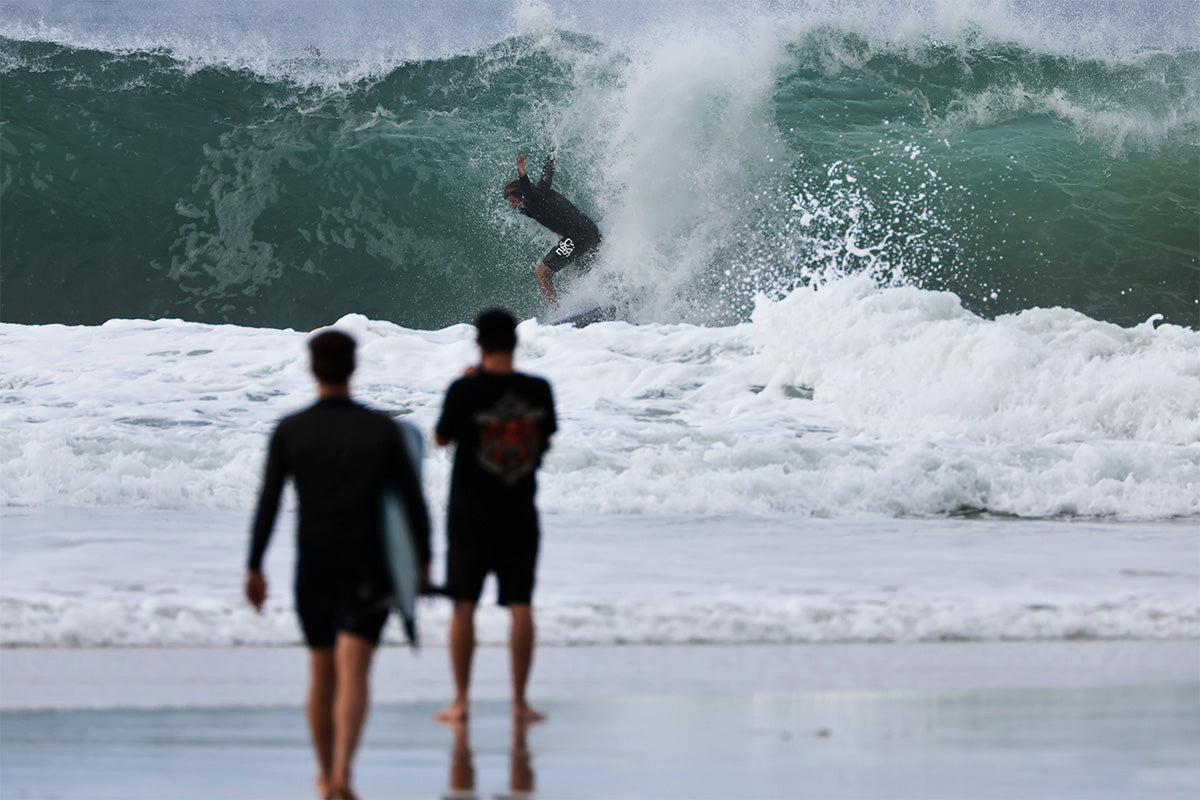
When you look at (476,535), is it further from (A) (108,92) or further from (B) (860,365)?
(A) (108,92)

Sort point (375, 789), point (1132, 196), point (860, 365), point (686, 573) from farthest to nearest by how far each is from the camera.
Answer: point (1132, 196), point (860, 365), point (686, 573), point (375, 789)

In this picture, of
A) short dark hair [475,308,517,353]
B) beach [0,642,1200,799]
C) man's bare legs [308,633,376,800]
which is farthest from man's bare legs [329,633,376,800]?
short dark hair [475,308,517,353]

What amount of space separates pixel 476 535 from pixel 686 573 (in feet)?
8.15

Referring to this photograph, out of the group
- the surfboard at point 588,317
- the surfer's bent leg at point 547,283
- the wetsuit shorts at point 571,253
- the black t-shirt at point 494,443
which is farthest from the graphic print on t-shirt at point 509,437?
the wetsuit shorts at point 571,253

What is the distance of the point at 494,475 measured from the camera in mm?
3689

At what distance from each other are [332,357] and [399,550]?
416 mm

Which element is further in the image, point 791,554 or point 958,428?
point 958,428

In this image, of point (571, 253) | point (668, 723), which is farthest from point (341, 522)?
point (571, 253)

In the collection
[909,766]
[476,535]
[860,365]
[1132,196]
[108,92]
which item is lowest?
[909,766]

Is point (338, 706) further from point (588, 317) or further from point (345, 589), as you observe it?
point (588, 317)

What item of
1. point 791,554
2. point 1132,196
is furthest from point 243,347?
point 1132,196

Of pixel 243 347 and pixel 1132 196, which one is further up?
pixel 1132 196

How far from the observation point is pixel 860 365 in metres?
10.9

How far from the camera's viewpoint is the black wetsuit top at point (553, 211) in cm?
1459
